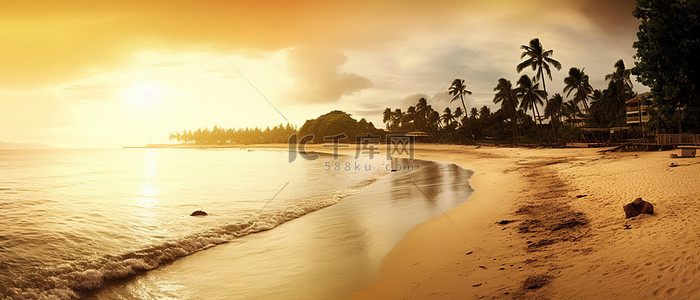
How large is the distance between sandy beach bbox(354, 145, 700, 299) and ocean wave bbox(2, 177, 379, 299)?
543 centimetres

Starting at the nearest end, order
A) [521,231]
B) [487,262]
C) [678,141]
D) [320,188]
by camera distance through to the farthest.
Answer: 1. [487,262]
2. [521,231]
3. [320,188]
4. [678,141]

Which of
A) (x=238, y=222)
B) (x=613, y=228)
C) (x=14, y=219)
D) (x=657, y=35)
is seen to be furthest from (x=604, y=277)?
(x=14, y=219)

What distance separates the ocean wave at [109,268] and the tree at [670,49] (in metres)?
18.0

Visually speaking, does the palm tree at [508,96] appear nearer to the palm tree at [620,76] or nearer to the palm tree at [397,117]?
the palm tree at [620,76]

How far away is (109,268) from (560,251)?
30.9 ft

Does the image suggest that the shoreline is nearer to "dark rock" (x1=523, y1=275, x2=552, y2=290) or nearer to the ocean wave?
"dark rock" (x1=523, y1=275, x2=552, y2=290)

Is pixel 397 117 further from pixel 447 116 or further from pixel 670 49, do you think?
pixel 670 49

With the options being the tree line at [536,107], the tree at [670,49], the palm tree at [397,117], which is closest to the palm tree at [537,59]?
the tree line at [536,107]

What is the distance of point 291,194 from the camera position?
2111 cm

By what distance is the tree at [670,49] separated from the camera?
1589 centimetres

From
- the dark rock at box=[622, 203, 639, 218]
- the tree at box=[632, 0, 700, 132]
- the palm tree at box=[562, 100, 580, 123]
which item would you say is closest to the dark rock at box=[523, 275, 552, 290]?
the dark rock at box=[622, 203, 639, 218]

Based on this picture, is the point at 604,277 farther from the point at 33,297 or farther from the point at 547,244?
the point at 33,297

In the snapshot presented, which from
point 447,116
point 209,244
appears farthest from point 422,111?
point 209,244

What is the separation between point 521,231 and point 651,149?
2879 cm
